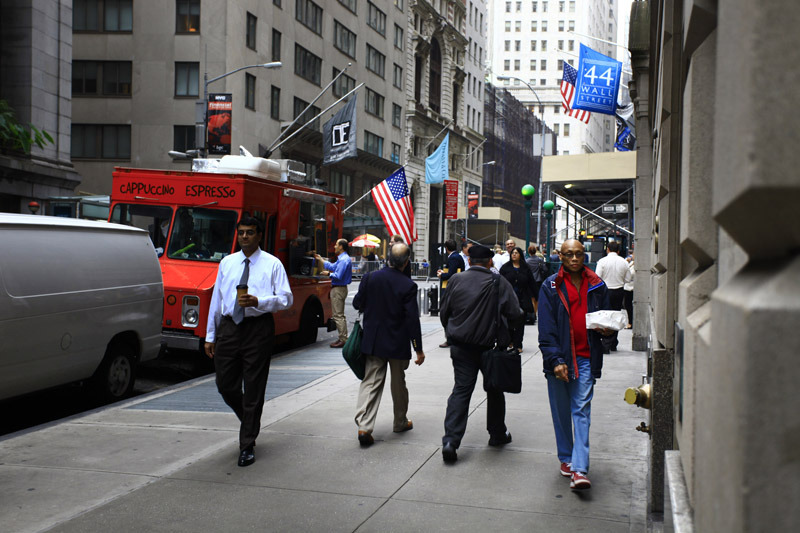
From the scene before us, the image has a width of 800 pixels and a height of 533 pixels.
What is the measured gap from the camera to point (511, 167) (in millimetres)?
103438

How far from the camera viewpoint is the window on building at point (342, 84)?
162 ft

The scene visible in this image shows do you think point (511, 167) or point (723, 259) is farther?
point (511, 167)

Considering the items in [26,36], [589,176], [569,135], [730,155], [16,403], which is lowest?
[16,403]

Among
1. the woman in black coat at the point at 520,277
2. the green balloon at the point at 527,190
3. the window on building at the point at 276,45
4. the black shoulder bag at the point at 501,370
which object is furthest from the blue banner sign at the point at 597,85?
the window on building at the point at 276,45

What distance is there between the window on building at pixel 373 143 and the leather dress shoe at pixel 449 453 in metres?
47.8

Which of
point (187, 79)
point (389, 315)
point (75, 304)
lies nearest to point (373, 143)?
point (187, 79)

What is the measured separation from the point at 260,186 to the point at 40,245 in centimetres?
533

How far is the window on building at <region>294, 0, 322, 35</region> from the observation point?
44438 millimetres

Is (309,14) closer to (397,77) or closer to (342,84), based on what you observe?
(342,84)

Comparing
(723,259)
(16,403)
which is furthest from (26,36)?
(723,259)

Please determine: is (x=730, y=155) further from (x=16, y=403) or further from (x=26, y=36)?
(x=26, y=36)

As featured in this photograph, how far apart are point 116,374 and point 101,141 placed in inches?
1326

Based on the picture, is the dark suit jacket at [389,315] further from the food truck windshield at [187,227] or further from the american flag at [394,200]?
the american flag at [394,200]

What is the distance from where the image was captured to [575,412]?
5.80 m
